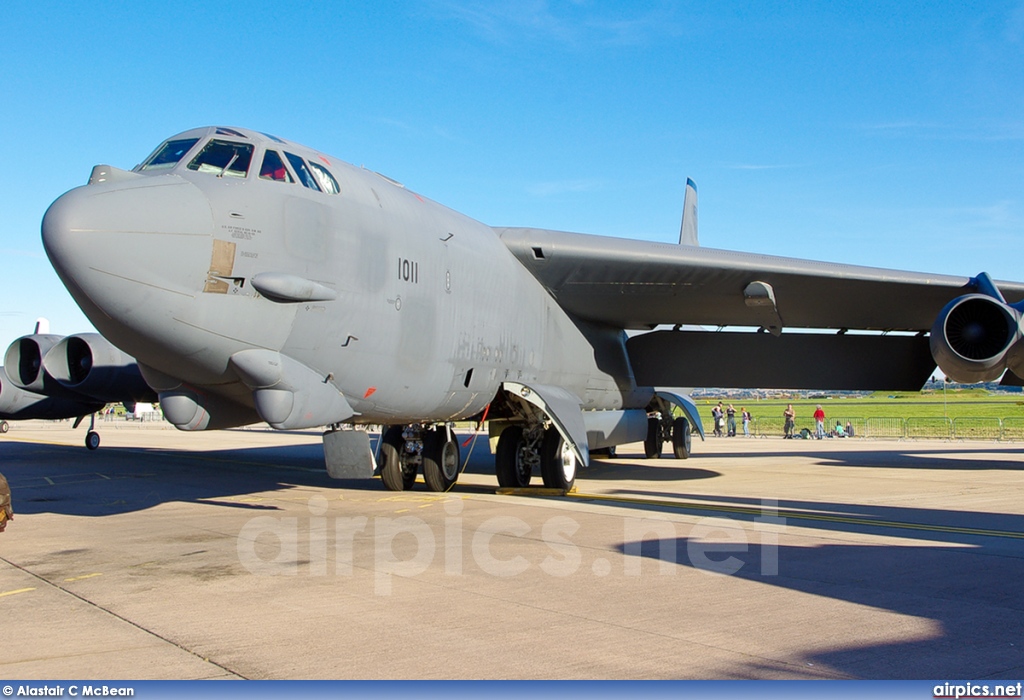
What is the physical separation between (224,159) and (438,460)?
18.9 feet

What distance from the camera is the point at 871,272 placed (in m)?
13.0

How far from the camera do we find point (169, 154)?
8773 millimetres

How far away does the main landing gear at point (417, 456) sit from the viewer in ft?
42.4

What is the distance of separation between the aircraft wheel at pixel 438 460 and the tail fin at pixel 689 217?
12423mm

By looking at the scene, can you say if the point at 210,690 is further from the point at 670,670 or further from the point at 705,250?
the point at 705,250

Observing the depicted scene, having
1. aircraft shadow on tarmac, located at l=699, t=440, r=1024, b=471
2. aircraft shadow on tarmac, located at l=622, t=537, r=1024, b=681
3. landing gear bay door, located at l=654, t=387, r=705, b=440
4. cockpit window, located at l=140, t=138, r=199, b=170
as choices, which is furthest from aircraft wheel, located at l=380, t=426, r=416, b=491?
aircraft shadow on tarmac, located at l=699, t=440, r=1024, b=471

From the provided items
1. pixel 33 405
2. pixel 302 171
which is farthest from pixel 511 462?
pixel 33 405

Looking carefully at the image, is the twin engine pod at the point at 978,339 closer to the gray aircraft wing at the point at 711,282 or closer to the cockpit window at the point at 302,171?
the gray aircraft wing at the point at 711,282

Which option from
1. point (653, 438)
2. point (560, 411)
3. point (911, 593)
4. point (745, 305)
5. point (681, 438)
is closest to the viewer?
point (911, 593)

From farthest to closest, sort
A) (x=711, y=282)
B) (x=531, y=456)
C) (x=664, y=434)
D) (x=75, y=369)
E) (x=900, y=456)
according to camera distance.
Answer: (x=900, y=456) < (x=664, y=434) < (x=75, y=369) < (x=531, y=456) < (x=711, y=282)

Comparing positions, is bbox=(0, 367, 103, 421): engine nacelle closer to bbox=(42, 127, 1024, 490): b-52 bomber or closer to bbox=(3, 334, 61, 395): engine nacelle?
bbox=(3, 334, 61, 395): engine nacelle

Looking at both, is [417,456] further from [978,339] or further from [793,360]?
[978,339]

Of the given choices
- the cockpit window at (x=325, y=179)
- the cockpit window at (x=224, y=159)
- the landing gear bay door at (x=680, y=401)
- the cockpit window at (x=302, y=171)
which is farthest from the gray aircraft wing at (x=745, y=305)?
the cockpit window at (x=224, y=159)

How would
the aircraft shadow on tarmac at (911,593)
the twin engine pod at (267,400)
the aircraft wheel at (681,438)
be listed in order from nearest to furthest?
the aircraft shadow on tarmac at (911,593), the twin engine pod at (267,400), the aircraft wheel at (681,438)
